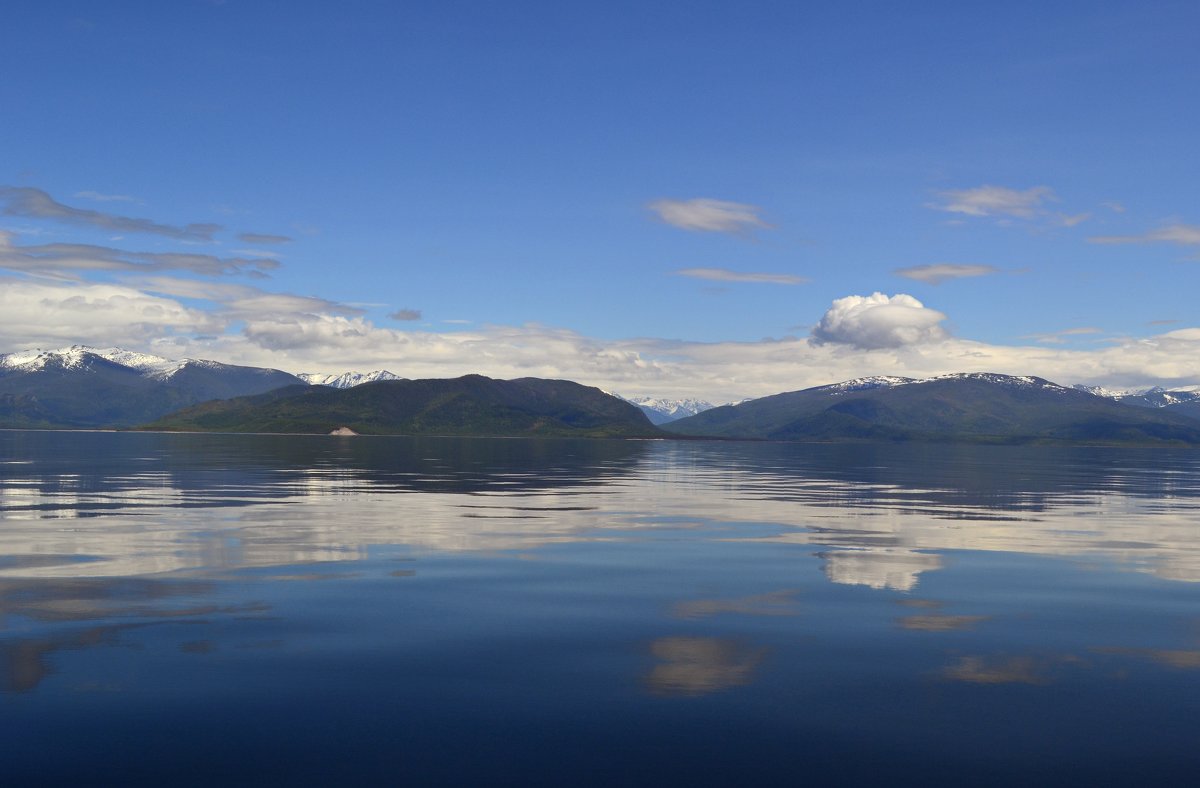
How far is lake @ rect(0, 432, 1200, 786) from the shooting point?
15547mm

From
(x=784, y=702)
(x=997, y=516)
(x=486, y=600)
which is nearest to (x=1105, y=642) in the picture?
(x=784, y=702)

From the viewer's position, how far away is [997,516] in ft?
201

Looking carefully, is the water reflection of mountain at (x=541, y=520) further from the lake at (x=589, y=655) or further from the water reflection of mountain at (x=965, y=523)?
the lake at (x=589, y=655)

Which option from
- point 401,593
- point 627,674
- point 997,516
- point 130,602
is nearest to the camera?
point 627,674

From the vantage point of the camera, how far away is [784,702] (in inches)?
731

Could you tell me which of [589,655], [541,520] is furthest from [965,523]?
[589,655]

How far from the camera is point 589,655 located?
22250 millimetres

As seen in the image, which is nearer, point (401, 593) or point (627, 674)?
point (627, 674)

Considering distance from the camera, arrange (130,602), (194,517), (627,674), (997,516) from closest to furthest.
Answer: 1. (627,674)
2. (130,602)
3. (194,517)
4. (997,516)

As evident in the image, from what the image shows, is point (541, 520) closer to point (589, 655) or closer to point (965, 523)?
point (965, 523)

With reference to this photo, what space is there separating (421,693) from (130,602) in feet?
44.2

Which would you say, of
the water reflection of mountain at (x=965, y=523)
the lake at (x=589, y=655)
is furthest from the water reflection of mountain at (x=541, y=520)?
the lake at (x=589, y=655)

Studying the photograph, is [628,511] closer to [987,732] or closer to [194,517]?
[194,517]

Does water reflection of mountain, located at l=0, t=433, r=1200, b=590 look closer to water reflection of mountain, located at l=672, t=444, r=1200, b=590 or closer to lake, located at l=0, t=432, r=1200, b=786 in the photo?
water reflection of mountain, located at l=672, t=444, r=1200, b=590
